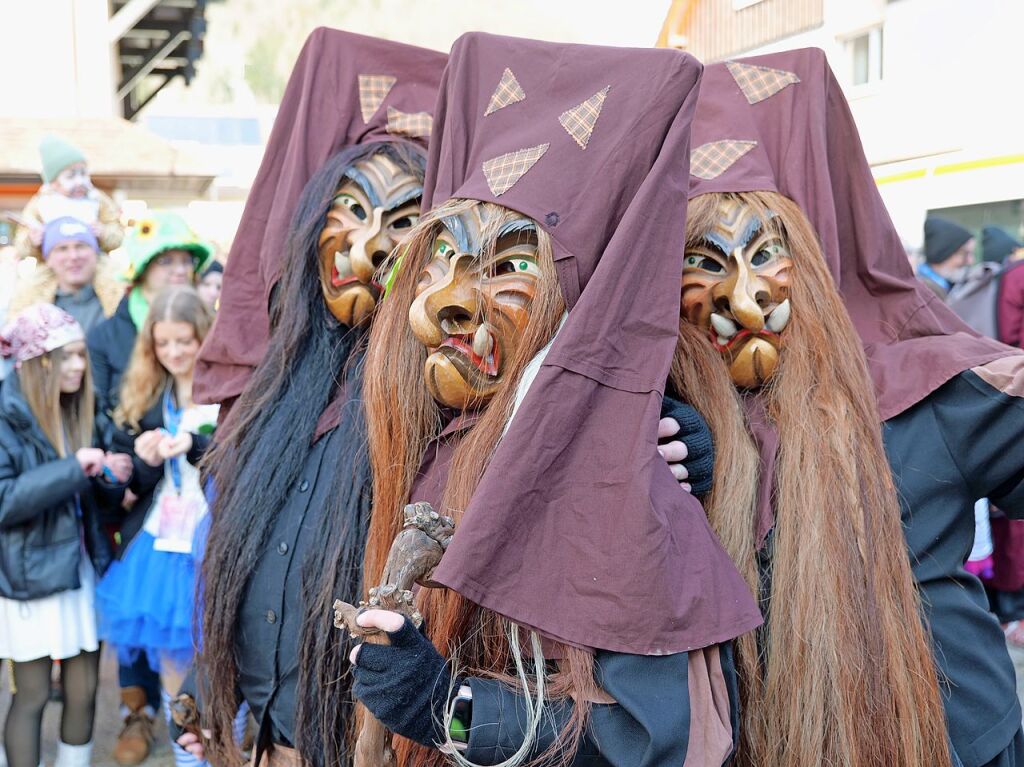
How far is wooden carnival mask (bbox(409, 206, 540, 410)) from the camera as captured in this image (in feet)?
4.92

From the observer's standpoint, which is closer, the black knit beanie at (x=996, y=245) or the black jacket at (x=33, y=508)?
the black jacket at (x=33, y=508)

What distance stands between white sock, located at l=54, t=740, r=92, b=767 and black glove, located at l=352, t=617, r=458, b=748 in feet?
9.04

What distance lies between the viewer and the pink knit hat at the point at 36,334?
3.36m

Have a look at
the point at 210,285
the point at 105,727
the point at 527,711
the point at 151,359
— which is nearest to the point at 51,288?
the point at 210,285

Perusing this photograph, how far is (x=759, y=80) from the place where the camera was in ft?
6.84

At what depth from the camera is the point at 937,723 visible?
66.1 inches

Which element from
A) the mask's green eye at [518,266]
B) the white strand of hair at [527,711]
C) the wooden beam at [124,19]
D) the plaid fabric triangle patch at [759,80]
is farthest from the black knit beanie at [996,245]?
the wooden beam at [124,19]

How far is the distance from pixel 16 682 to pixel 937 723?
2.95 m

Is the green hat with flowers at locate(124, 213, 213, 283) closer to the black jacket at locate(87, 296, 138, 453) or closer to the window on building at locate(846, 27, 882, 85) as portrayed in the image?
the black jacket at locate(87, 296, 138, 453)

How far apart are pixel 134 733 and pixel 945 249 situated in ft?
17.3

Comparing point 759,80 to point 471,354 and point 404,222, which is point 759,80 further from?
point 471,354

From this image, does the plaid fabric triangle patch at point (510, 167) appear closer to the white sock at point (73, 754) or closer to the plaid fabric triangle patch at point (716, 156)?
the plaid fabric triangle patch at point (716, 156)

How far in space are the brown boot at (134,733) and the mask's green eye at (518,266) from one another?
10.4 ft

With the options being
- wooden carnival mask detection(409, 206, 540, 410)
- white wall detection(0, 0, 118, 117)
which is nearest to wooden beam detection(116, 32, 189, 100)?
white wall detection(0, 0, 118, 117)
